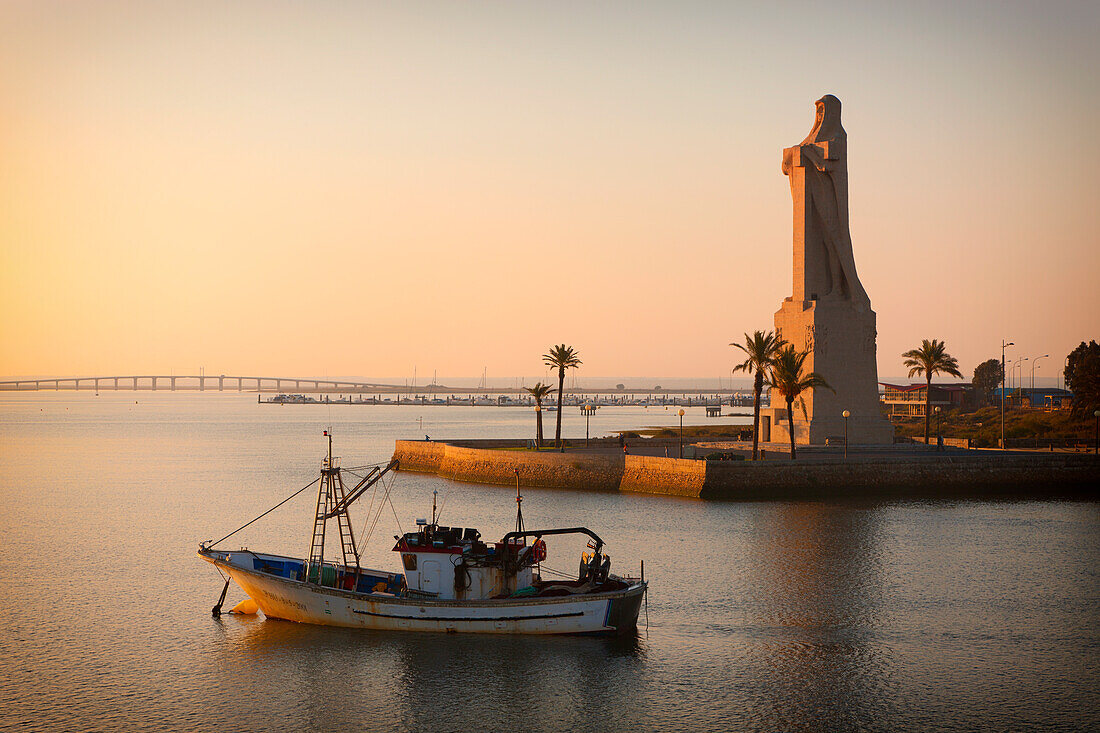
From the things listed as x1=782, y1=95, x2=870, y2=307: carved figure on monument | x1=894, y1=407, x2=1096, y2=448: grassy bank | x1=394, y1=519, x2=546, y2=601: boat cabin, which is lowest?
x1=394, y1=519, x2=546, y2=601: boat cabin

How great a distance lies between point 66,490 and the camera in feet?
235

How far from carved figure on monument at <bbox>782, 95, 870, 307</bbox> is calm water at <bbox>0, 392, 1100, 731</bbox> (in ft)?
71.8

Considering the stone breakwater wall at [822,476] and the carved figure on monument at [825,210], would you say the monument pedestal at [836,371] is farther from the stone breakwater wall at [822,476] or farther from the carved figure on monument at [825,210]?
the stone breakwater wall at [822,476]

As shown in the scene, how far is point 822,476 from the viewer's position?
58375 millimetres

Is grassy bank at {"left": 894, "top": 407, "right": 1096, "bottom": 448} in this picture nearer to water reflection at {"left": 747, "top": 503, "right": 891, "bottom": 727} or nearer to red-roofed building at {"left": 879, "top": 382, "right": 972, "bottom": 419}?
red-roofed building at {"left": 879, "top": 382, "right": 972, "bottom": 419}

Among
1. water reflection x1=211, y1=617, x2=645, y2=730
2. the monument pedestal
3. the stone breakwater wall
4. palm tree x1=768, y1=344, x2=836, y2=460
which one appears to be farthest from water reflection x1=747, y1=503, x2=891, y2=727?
the monument pedestal

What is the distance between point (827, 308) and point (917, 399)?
9137 centimetres

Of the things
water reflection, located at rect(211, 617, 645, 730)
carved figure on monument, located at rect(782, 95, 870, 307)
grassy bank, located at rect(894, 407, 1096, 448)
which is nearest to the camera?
water reflection, located at rect(211, 617, 645, 730)

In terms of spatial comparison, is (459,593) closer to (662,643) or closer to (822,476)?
(662,643)

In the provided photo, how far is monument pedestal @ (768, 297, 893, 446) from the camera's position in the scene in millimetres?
68250

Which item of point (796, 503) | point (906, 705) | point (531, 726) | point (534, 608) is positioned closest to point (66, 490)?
point (796, 503)

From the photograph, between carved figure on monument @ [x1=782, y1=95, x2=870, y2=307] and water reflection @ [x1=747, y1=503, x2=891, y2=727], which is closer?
water reflection @ [x1=747, y1=503, x2=891, y2=727]

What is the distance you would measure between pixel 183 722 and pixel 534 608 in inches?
382

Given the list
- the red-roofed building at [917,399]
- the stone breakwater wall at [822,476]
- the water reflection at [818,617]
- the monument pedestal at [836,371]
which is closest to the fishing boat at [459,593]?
the water reflection at [818,617]
